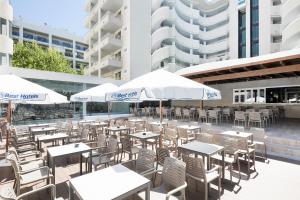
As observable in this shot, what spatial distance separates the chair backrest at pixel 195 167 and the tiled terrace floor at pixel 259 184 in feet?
2.06

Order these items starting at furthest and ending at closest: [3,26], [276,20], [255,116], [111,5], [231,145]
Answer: [111,5] < [276,20] < [3,26] < [255,116] < [231,145]

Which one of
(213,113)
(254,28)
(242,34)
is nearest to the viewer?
(213,113)

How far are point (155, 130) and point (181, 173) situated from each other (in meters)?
5.07

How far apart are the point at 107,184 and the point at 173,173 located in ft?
4.38

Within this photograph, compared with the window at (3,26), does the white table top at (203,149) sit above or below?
below

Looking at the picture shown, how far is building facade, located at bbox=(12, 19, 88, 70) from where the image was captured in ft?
166

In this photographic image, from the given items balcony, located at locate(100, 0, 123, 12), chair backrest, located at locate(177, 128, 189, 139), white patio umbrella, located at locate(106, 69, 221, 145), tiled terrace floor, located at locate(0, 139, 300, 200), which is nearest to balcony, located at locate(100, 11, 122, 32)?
balcony, located at locate(100, 0, 123, 12)

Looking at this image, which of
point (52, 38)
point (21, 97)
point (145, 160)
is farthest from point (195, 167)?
point (52, 38)

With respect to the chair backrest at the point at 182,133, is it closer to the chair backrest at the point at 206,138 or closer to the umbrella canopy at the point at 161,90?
the chair backrest at the point at 206,138

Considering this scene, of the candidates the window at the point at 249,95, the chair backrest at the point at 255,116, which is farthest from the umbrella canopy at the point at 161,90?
the window at the point at 249,95

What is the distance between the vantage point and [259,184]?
16.8 ft

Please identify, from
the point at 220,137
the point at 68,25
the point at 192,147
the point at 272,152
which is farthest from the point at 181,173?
the point at 68,25

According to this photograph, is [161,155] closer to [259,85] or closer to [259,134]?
[259,134]

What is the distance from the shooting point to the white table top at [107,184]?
2869mm
